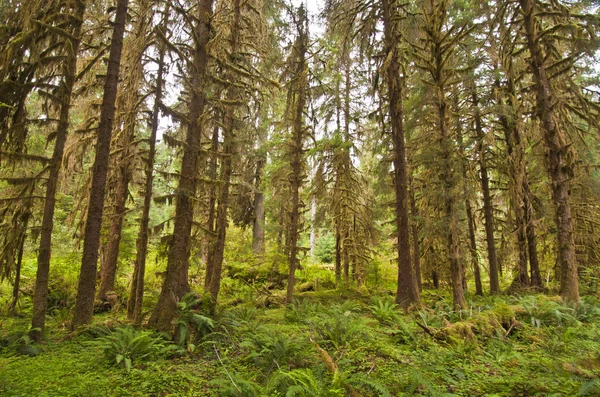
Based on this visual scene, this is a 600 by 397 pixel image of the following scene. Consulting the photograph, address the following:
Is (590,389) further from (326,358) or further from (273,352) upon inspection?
(273,352)

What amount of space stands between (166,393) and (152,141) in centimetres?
668

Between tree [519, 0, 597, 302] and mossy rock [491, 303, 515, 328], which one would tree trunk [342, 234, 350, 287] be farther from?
tree [519, 0, 597, 302]

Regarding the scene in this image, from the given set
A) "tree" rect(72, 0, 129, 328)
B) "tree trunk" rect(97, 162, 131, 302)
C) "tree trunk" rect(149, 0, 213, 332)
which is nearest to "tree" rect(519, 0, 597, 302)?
"tree trunk" rect(149, 0, 213, 332)

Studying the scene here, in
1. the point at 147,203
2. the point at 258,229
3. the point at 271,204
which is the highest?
the point at 271,204

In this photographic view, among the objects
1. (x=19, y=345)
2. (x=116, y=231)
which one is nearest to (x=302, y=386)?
(x=19, y=345)

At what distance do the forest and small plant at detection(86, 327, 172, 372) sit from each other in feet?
0.12

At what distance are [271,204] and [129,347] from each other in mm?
10731

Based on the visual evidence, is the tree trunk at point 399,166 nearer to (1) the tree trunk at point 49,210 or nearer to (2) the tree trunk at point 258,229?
(2) the tree trunk at point 258,229

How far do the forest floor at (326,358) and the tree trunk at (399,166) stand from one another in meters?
1.45

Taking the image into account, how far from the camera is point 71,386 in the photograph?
4777 mm

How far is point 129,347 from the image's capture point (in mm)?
5992

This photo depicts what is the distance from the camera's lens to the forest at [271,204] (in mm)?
5445

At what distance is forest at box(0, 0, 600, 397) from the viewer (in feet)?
17.9

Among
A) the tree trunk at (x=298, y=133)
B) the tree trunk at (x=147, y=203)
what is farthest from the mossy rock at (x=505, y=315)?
the tree trunk at (x=147, y=203)
